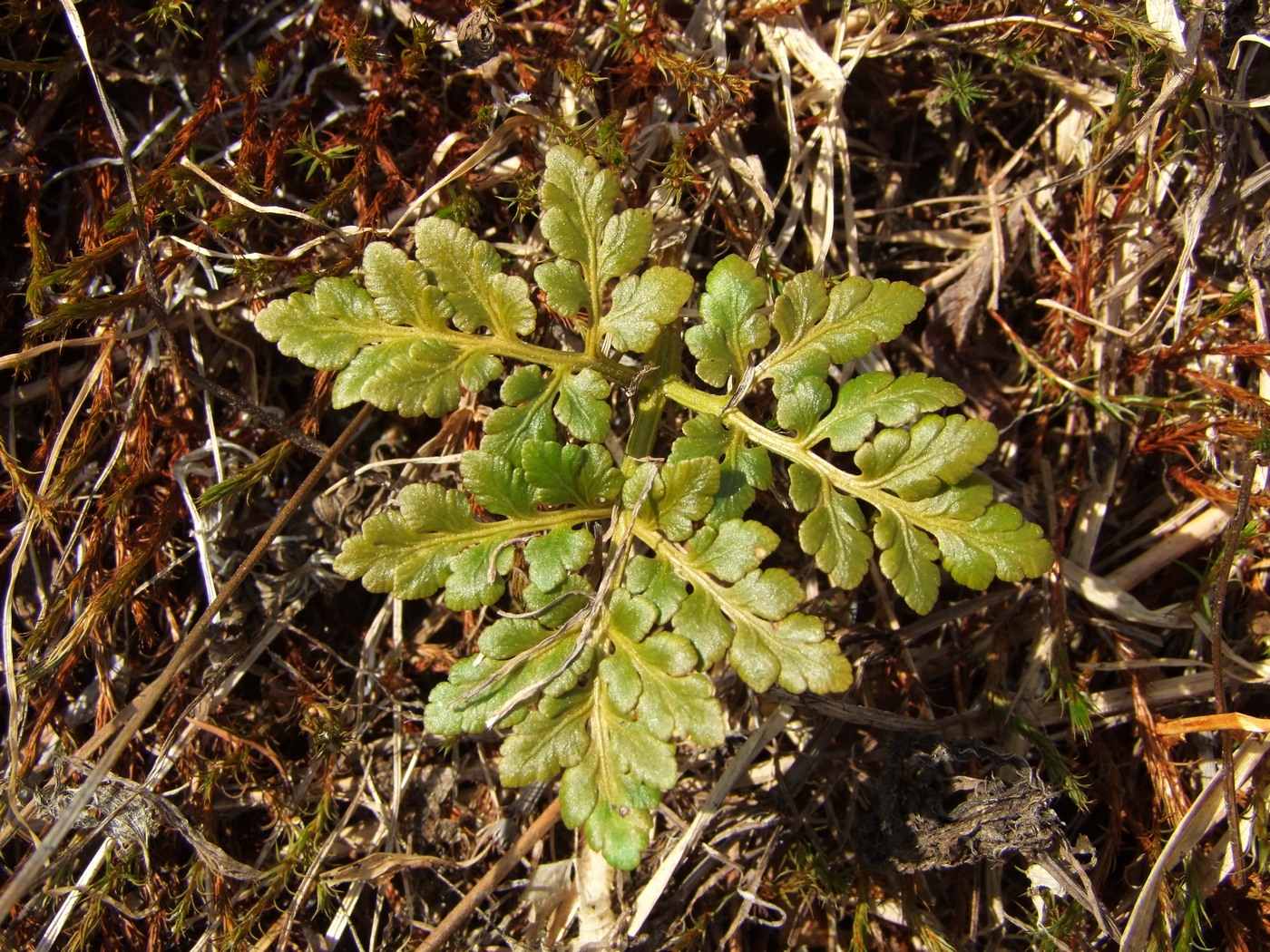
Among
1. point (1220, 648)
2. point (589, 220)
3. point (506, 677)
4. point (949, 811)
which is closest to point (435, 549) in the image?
point (506, 677)

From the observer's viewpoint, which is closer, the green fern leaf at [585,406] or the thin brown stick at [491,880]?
the green fern leaf at [585,406]

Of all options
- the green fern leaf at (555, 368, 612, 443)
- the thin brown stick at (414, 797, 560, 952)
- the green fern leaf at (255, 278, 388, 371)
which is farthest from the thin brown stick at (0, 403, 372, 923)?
the thin brown stick at (414, 797, 560, 952)

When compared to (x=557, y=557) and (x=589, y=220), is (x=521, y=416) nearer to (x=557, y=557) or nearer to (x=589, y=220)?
(x=557, y=557)

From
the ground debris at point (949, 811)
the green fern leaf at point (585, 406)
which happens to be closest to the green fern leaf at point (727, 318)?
the green fern leaf at point (585, 406)

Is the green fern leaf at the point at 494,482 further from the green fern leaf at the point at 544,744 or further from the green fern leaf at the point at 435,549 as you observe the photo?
the green fern leaf at the point at 544,744

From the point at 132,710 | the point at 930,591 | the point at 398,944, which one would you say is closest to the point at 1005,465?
the point at 930,591

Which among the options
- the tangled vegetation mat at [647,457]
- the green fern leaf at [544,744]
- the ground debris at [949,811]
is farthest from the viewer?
the tangled vegetation mat at [647,457]
